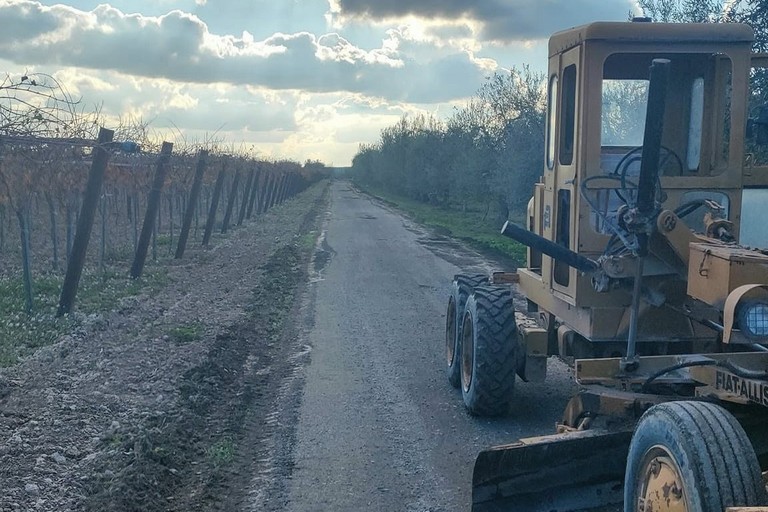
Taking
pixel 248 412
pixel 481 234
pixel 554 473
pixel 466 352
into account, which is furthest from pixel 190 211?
pixel 554 473

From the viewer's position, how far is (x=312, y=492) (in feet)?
18.2

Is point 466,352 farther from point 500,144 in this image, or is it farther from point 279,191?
point 279,191

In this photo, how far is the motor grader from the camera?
354cm

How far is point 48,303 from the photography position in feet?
40.1

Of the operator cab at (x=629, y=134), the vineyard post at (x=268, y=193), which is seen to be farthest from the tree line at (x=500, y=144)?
the vineyard post at (x=268, y=193)

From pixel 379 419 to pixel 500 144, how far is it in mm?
26426

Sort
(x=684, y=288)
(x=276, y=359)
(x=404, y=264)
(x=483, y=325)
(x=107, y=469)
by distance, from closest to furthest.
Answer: (x=684, y=288) → (x=107, y=469) → (x=483, y=325) → (x=276, y=359) → (x=404, y=264)

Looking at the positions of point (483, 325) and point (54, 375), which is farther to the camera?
point (54, 375)

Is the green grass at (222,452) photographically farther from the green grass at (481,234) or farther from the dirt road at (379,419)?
the green grass at (481,234)

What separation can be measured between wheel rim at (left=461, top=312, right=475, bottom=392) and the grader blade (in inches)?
104

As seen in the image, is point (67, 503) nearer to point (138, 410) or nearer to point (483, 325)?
point (138, 410)

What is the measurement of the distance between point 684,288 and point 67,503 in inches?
159

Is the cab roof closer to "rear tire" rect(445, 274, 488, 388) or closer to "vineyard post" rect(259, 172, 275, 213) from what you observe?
"rear tire" rect(445, 274, 488, 388)

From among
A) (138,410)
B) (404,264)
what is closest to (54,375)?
(138,410)
